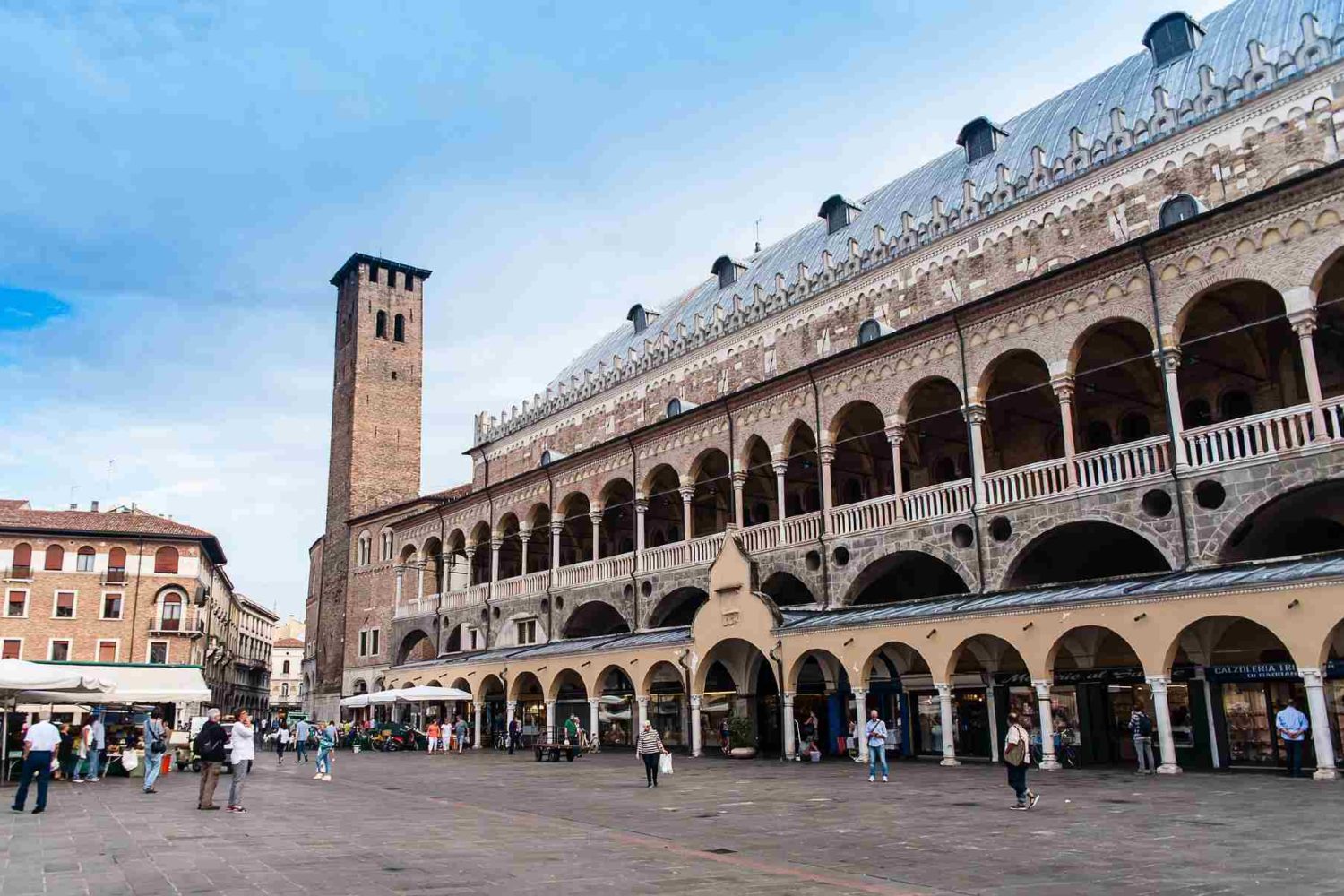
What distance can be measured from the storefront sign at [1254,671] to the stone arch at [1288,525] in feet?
6.36

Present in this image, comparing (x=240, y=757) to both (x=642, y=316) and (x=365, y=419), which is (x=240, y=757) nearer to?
(x=642, y=316)

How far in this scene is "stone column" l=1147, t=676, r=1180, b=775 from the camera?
59.2 ft

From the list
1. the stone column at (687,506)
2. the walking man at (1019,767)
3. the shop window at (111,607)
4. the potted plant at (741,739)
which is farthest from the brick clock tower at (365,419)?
the walking man at (1019,767)

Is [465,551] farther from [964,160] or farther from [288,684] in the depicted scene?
[288,684]

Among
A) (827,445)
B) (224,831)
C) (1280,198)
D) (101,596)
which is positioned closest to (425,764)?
(827,445)

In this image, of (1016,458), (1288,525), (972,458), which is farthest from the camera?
(1016,458)

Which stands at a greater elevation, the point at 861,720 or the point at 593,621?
the point at 593,621

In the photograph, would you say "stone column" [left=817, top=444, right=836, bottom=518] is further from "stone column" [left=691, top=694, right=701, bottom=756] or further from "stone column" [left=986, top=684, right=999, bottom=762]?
"stone column" [left=986, top=684, right=999, bottom=762]

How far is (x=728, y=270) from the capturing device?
4325 centimetres

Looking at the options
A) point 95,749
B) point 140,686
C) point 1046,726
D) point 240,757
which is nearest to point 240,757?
point 240,757

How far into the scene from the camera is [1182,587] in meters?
17.7

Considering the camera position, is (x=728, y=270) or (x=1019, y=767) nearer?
(x=1019, y=767)

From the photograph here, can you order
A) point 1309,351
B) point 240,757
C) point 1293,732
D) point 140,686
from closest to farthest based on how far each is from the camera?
point 240,757
point 1293,732
point 1309,351
point 140,686

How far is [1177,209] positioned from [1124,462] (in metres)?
Result: 7.72
